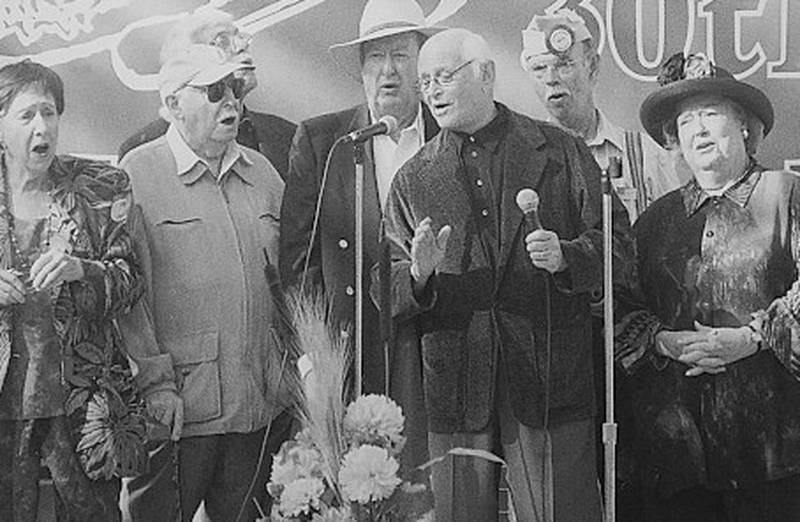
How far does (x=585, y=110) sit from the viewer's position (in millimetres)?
4027

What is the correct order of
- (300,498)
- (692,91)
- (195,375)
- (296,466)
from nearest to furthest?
(300,498) → (296,466) → (195,375) → (692,91)

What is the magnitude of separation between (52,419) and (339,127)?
117 cm

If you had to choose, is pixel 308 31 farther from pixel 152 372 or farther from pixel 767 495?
pixel 767 495

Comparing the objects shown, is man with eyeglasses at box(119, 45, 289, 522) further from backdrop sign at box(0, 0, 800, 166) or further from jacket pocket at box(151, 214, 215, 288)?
backdrop sign at box(0, 0, 800, 166)

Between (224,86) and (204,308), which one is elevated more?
(224,86)

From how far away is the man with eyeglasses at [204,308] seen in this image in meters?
3.89

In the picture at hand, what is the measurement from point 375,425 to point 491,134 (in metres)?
0.92

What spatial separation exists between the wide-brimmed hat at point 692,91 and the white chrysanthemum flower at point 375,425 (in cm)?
114

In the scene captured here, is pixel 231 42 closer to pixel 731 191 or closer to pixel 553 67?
pixel 553 67

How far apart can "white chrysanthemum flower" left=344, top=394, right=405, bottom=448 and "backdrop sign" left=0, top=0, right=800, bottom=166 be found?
2.88 feet

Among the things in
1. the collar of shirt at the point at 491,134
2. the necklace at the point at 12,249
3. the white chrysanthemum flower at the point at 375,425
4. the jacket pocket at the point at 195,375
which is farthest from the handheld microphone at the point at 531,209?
the necklace at the point at 12,249

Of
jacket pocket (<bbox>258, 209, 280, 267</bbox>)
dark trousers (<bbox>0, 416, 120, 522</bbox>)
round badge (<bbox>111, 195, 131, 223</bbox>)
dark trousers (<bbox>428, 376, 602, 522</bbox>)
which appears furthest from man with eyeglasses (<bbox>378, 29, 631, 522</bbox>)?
dark trousers (<bbox>0, 416, 120, 522</bbox>)

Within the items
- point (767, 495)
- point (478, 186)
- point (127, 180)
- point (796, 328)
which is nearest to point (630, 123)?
point (478, 186)

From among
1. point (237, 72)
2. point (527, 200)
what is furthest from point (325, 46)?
point (527, 200)
